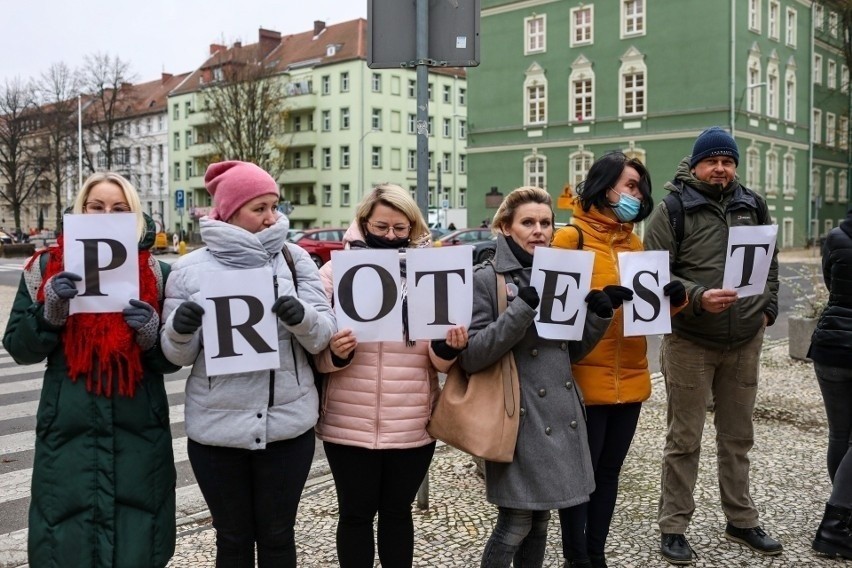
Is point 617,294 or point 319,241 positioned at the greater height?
point 319,241

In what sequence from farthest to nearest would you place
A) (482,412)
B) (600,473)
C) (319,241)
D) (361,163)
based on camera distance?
1. (361,163)
2. (319,241)
3. (600,473)
4. (482,412)

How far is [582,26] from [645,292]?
143 feet

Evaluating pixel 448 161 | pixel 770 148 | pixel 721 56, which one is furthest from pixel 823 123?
pixel 448 161

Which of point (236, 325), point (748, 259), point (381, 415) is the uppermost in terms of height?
point (748, 259)

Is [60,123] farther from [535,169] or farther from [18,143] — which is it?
[535,169]

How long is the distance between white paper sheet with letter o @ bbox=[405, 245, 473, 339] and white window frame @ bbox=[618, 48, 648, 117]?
4140 cm

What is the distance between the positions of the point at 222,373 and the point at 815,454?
192 inches

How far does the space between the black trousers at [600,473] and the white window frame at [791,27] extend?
4742 centimetres

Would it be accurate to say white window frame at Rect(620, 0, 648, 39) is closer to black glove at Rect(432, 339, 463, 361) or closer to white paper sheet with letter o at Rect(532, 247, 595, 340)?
white paper sheet with letter o at Rect(532, 247, 595, 340)

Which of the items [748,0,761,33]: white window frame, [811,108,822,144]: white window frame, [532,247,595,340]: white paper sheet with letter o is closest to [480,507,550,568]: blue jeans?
[532,247,595,340]: white paper sheet with letter o

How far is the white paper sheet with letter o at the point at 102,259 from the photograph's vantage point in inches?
117

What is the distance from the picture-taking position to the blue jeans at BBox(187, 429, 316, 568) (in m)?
3.12

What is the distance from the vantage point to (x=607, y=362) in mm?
3811

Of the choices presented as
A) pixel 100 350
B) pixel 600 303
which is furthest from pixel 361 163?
pixel 100 350
